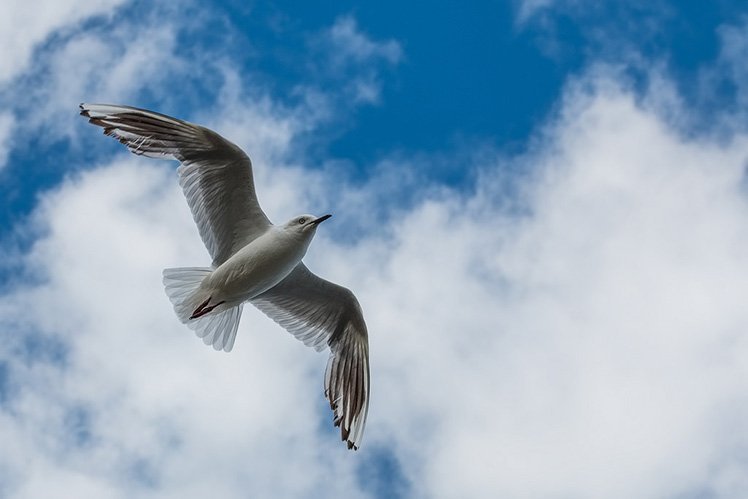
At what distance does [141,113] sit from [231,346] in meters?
2.78

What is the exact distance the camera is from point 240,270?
12.0 metres

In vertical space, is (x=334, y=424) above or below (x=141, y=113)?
below

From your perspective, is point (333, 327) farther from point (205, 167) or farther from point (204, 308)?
point (205, 167)

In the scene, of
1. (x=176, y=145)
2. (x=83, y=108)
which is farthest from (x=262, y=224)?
(x=83, y=108)

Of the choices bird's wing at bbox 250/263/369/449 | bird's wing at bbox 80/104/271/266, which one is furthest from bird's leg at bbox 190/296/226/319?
bird's wing at bbox 250/263/369/449

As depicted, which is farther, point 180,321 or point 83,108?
point 180,321

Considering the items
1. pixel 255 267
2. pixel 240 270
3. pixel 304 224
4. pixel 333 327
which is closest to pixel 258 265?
pixel 255 267

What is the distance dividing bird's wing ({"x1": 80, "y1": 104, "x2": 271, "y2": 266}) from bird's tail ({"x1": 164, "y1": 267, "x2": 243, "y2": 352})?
36 centimetres

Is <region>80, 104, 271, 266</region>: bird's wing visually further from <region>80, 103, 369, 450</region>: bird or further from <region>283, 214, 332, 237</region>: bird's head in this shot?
<region>283, 214, 332, 237</region>: bird's head

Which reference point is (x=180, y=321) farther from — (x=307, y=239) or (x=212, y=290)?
(x=307, y=239)

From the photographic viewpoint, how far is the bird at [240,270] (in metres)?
12.0

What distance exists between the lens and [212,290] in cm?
1224

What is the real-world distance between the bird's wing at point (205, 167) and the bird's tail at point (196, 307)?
1.17 feet

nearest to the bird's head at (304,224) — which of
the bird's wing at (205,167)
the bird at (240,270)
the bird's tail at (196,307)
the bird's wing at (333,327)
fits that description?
the bird at (240,270)
